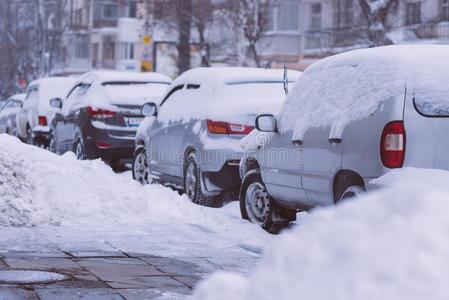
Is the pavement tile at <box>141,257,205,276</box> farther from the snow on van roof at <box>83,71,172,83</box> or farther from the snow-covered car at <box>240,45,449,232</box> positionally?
the snow on van roof at <box>83,71,172,83</box>

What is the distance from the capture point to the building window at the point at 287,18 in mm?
51156

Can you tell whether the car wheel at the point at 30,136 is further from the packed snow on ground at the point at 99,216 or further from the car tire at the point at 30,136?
the packed snow on ground at the point at 99,216

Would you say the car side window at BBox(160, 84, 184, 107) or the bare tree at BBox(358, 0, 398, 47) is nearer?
the car side window at BBox(160, 84, 184, 107)

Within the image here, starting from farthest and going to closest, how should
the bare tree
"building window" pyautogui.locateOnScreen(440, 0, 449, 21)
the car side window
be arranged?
"building window" pyautogui.locateOnScreen(440, 0, 449, 21)
the bare tree
the car side window

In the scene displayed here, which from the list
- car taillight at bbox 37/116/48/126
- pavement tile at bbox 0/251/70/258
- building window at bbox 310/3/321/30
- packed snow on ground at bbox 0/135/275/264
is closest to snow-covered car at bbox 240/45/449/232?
packed snow on ground at bbox 0/135/275/264

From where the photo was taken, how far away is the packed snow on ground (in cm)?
859

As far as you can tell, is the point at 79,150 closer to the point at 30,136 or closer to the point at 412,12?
the point at 30,136

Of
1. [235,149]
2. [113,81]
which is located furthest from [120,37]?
[235,149]

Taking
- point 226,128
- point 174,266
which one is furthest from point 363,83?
point 226,128

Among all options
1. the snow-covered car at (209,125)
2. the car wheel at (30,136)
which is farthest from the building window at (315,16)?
the snow-covered car at (209,125)

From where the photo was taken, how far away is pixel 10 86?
64.9 metres

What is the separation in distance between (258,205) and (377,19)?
20.8 meters

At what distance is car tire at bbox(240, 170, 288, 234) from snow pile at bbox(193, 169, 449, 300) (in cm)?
699

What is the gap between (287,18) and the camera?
51344mm
